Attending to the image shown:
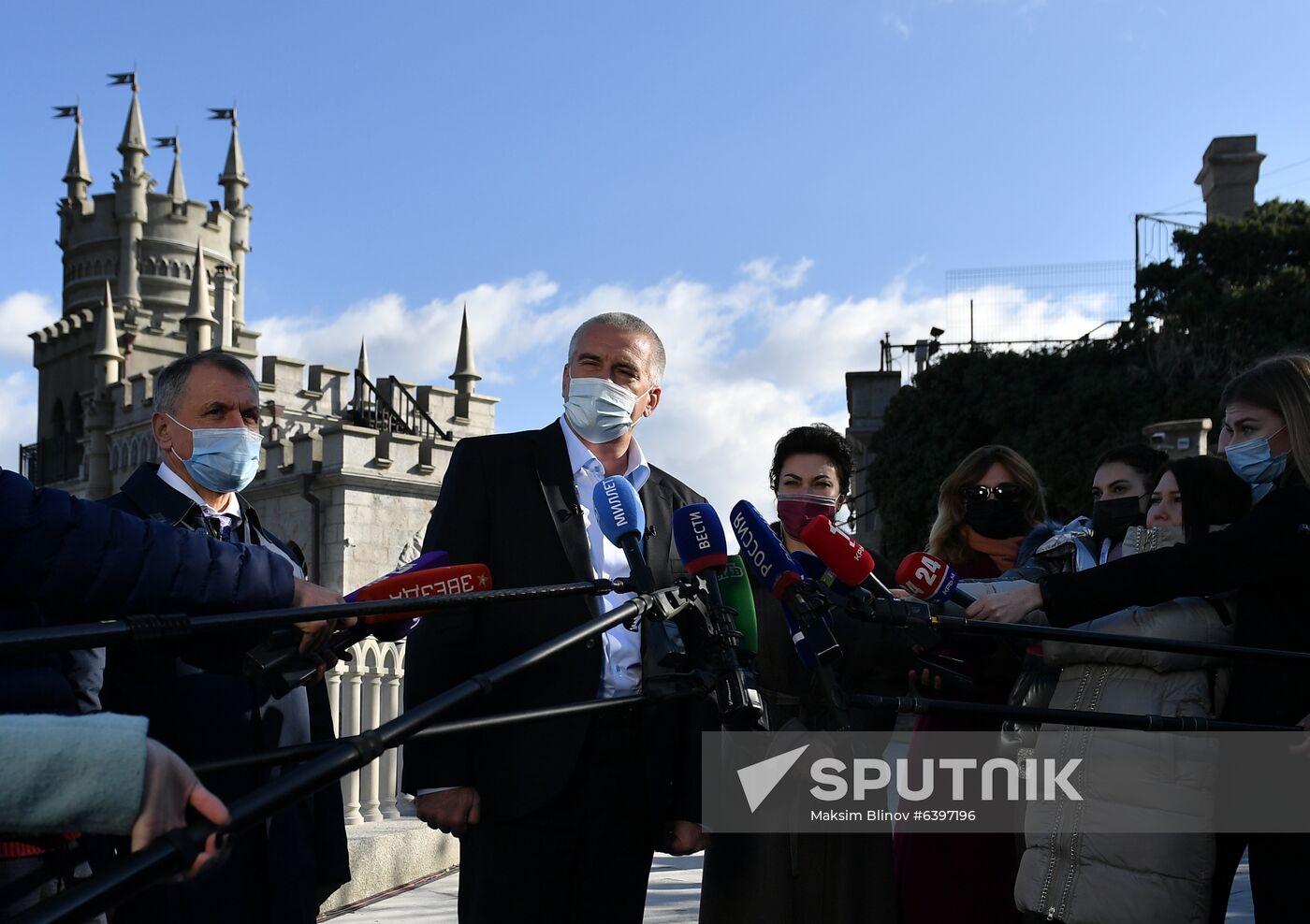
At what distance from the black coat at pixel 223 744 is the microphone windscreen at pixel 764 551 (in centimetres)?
123

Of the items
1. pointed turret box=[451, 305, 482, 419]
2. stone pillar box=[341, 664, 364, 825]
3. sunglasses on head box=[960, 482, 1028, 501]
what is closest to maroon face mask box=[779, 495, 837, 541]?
sunglasses on head box=[960, 482, 1028, 501]

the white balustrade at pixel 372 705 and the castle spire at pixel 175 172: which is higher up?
the castle spire at pixel 175 172

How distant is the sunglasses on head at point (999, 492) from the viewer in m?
4.92

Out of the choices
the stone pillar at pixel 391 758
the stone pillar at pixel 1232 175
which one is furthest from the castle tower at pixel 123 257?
the stone pillar at pixel 391 758

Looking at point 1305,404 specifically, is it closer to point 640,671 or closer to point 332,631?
point 640,671

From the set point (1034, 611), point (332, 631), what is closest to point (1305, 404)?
point (1034, 611)

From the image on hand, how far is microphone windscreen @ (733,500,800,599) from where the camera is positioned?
2.74 meters

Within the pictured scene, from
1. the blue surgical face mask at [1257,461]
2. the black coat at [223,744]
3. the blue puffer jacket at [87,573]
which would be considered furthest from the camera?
the blue surgical face mask at [1257,461]

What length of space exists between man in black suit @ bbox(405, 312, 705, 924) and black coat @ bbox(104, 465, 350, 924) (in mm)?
435

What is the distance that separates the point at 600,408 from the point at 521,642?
28.4 inches

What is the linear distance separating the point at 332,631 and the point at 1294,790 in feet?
7.83

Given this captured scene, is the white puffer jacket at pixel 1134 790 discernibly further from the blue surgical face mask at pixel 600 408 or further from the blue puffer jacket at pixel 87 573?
the blue puffer jacket at pixel 87 573

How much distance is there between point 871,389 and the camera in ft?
104

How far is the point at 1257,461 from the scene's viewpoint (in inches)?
148
